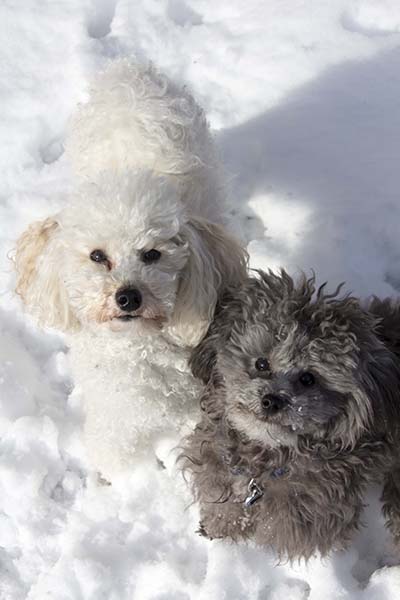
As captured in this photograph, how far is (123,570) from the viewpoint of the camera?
109 inches

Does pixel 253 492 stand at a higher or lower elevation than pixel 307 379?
lower

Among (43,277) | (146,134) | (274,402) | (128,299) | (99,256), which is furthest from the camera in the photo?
(146,134)

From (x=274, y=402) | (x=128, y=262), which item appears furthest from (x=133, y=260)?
(x=274, y=402)

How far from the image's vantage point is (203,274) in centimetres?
234

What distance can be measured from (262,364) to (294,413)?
0.56 ft

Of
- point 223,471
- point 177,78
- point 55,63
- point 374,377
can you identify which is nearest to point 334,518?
point 223,471

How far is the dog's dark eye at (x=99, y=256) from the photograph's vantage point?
2.26 m

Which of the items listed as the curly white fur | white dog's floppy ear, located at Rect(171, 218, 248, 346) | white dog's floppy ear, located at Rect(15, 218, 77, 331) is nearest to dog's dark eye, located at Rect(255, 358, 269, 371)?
white dog's floppy ear, located at Rect(171, 218, 248, 346)

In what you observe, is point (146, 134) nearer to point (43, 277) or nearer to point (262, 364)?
point (43, 277)

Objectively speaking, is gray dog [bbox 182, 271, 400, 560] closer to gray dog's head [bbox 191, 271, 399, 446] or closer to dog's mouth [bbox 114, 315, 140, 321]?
gray dog's head [bbox 191, 271, 399, 446]

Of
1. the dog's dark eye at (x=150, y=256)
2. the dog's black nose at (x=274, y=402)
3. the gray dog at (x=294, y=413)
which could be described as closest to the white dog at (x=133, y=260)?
the dog's dark eye at (x=150, y=256)

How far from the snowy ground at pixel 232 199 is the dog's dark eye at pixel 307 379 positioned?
1004 mm

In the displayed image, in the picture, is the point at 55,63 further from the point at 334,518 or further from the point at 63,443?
the point at 334,518

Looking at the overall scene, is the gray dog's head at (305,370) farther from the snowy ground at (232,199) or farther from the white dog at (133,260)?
the snowy ground at (232,199)
